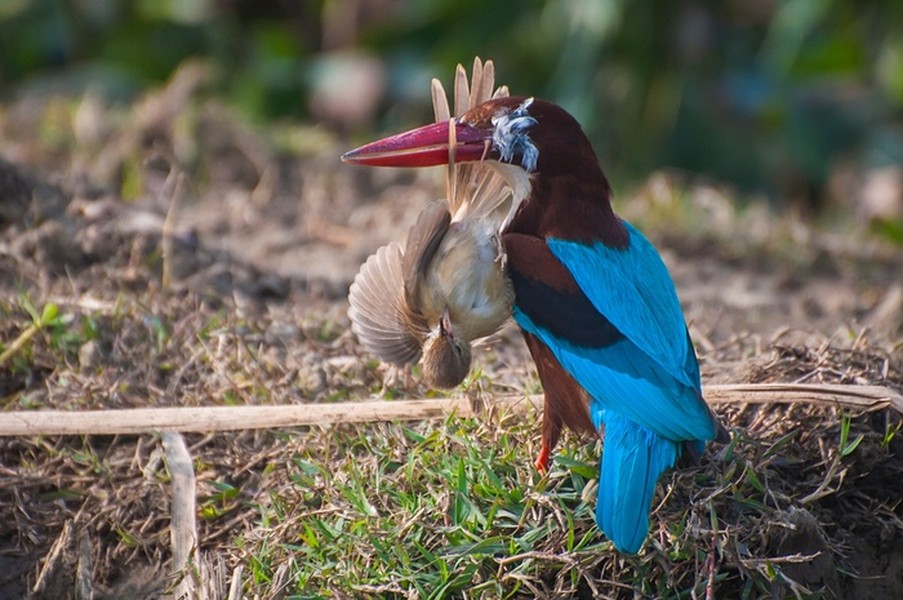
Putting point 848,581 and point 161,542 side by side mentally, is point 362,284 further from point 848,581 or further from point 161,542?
point 848,581

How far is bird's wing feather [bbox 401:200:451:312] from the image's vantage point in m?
2.79

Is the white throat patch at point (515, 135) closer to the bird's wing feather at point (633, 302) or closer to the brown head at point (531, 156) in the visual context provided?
the brown head at point (531, 156)

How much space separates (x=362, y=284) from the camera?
2.94 m

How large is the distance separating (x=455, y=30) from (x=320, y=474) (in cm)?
462

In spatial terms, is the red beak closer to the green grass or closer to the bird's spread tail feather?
the bird's spread tail feather

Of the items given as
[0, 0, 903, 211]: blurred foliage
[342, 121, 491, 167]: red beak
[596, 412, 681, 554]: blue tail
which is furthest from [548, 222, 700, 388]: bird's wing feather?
[0, 0, 903, 211]: blurred foliage

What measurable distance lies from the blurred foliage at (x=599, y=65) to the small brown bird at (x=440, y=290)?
13.2 ft

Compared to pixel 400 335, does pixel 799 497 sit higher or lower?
lower

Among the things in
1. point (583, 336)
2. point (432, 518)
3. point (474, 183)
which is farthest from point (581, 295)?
point (432, 518)

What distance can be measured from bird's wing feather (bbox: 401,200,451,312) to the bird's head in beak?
121 mm

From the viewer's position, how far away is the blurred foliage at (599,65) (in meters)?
7.02

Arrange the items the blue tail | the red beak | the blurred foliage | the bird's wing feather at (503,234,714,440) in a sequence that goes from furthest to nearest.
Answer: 1. the blurred foliage
2. the red beak
3. the bird's wing feather at (503,234,714,440)
4. the blue tail

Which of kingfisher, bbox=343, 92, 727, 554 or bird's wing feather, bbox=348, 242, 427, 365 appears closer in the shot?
kingfisher, bbox=343, 92, 727, 554

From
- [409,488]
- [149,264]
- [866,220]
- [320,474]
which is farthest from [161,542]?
[866,220]
